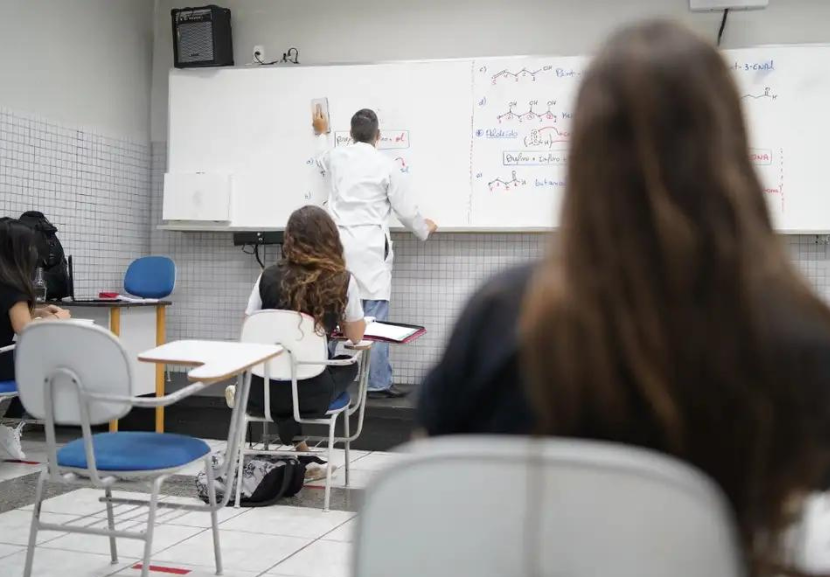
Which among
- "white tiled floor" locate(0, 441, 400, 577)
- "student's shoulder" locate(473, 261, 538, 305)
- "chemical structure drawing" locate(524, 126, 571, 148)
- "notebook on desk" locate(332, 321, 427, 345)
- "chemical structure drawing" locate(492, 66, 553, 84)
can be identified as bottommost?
"white tiled floor" locate(0, 441, 400, 577)

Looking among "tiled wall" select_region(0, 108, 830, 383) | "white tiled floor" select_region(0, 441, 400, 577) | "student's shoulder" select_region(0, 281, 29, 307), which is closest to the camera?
"white tiled floor" select_region(0, 441, 400, 577)

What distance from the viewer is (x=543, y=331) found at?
0.82m

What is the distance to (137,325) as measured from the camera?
16.6ft

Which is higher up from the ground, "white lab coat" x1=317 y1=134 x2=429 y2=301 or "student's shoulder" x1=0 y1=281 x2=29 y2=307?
"white lab coat" x1=317 y1=134 x2=429 y2=301

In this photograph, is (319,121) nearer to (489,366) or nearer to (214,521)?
(214,521)

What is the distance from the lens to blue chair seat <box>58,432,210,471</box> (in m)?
2.35

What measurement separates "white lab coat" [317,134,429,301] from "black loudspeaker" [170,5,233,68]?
1.34m

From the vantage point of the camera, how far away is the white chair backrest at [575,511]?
764 millimetres

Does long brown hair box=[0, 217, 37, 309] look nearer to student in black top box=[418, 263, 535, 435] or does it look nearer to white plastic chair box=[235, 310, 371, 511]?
white plastic chair box=[235, 310, 371, 511]

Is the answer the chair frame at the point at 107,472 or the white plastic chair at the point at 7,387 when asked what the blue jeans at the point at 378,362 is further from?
the chair frame at the point at 107,472

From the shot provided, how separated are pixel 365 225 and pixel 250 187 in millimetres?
1067

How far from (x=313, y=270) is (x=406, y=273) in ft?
7.15

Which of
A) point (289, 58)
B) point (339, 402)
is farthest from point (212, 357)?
point (289, 58)

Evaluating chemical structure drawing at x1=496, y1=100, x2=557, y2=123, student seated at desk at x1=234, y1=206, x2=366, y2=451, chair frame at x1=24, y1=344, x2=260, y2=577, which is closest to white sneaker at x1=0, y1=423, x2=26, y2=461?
student seated at desk at x1=234, y1=206, x2=366, y2=451
